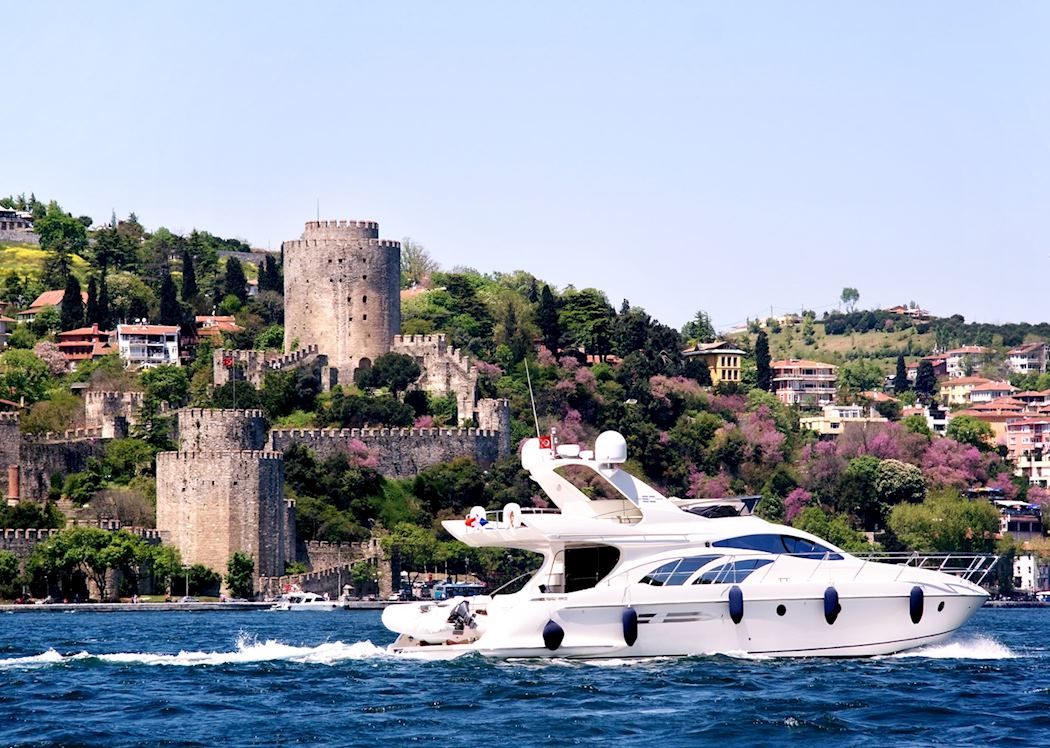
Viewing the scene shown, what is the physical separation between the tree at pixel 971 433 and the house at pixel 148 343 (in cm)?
4595

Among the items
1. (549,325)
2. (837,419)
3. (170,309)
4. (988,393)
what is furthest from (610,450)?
(988,393)

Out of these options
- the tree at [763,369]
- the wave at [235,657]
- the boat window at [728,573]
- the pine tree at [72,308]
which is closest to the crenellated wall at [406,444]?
the pine tree at [72,308]

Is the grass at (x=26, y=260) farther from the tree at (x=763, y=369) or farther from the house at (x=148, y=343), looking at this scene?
the tree at (x=763, y=369)

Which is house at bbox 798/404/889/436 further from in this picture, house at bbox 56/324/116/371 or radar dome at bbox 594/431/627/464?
radar dome at bbox 594/431/627/464

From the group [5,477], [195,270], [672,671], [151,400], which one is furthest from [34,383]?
[672,671]

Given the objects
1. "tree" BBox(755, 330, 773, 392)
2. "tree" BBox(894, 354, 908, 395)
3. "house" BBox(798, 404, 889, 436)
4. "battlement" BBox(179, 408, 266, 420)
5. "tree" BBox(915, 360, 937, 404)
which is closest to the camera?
"battlement" BBox(179, 408, 266, 420)

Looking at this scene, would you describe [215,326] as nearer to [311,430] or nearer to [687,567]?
[311,430]

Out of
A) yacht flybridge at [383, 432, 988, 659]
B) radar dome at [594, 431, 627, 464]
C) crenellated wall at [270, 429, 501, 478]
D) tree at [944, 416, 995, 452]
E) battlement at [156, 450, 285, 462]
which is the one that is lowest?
yacht flybridge at [383, 432, 988, 659]

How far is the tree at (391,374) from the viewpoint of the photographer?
11438 centimetres

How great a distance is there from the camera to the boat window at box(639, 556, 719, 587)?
4622 cm

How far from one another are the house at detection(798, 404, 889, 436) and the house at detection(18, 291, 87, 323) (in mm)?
45255

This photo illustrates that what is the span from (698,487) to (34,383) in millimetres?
34010

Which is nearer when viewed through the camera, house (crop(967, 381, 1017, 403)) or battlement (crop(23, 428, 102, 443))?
battlement (crop(23, 428, 102, 443))

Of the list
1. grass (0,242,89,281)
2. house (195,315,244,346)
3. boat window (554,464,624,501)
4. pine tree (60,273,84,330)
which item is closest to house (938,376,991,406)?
house (195,315,244,346)
